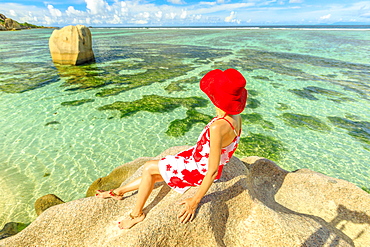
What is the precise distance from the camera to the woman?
7.72 ft

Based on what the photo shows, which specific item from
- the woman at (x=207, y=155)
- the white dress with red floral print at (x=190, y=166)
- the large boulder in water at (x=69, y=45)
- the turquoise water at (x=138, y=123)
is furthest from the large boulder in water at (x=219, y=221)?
the large boulder in water at (x=69, y=45)

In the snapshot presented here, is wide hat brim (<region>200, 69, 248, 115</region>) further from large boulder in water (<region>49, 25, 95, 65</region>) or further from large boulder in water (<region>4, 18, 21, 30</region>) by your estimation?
large boulder in water (<region>4, 18, 21, 30</region>)

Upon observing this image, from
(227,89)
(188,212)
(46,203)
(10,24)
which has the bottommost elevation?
(46,203)

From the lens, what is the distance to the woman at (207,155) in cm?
235

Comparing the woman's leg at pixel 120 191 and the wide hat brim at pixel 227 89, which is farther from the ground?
the wide hat brim at pixel 227 89

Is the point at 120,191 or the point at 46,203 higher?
the point at 120,191

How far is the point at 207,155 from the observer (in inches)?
114

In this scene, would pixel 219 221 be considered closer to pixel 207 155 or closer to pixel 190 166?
pixel 190 166

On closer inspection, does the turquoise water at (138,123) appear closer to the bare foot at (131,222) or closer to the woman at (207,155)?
the bare foot at (131,222)

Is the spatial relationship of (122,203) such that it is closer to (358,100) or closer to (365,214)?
(365,214)

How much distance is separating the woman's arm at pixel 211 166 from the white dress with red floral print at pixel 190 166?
1.01 feet

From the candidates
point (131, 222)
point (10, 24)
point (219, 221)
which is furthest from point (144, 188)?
point (10, 24)

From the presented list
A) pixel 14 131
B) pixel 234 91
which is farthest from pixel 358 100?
pixel 14 131

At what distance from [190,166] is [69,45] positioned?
19.0 metres
